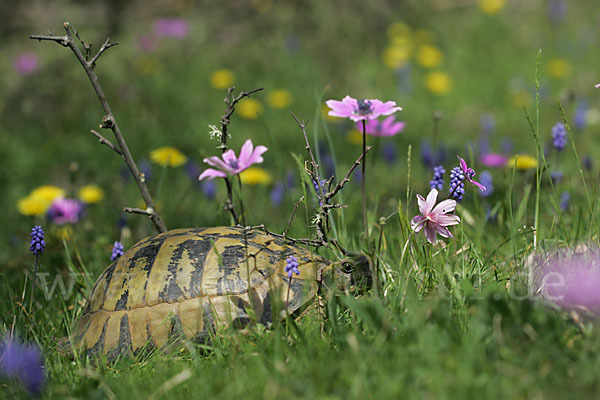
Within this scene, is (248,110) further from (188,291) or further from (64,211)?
(188,291)

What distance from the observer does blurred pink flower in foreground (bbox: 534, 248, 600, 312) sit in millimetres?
1877

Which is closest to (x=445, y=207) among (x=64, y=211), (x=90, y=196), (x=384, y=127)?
(x=384, y=127)

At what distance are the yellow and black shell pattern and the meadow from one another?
80mm

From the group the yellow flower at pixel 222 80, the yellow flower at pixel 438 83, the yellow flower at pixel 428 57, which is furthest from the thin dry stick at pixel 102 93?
the yellow flower at pixel 428 57

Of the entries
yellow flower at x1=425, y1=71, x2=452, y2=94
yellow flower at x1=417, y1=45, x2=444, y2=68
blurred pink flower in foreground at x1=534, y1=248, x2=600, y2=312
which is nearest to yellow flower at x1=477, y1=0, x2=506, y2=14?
yellow flower at x1=417, y1=45, x2=444, y2=68

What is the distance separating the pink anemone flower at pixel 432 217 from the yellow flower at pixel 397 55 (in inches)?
199

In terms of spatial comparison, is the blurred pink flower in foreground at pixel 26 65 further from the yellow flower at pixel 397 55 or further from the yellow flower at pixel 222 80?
the yellow flower at pixel 397 55

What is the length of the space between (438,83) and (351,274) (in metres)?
4.78

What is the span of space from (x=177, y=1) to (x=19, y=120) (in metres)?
3.88

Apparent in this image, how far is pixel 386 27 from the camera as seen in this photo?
8305 mm

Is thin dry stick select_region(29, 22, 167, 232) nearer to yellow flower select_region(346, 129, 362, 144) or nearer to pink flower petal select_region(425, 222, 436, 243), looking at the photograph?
pink flower petal select_region(425, 222, 436, 243)

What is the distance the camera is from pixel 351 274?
2266 mm

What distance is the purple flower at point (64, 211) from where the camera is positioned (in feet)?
11.9

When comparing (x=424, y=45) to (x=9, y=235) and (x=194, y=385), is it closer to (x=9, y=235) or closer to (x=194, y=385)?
(x=9, y=235)
